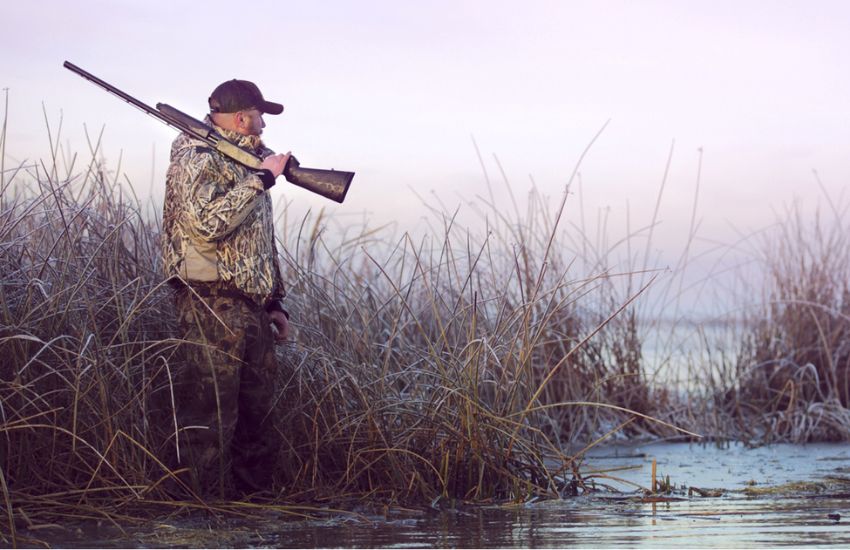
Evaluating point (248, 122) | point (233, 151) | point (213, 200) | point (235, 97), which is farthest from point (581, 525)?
point (235, 97)

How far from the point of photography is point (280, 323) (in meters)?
6.18

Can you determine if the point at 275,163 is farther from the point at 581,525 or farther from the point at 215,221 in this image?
the point at 581,525

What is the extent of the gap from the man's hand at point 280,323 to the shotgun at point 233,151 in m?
0.74

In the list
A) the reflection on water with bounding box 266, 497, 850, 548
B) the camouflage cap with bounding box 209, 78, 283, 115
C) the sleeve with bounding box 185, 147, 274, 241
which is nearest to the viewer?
the reflection on water with bounding box 266, 497, 850, 548

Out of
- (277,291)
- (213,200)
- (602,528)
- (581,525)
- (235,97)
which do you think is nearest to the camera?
(602,528)

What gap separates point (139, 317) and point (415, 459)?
1.59 meters

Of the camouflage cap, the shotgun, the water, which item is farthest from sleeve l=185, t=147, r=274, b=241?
the water

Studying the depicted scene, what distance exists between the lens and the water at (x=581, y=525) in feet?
16.5

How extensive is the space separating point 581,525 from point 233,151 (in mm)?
2415

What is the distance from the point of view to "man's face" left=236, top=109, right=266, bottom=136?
19.5 feet

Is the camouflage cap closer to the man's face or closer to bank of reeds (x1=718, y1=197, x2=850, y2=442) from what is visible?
the man's face

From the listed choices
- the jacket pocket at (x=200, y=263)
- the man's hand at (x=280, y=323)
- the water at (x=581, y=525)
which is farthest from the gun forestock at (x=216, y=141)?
the water at (x=581, y=525)

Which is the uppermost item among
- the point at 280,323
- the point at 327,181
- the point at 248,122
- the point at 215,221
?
the point at 248,122

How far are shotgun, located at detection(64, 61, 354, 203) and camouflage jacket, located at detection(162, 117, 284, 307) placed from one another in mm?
46
